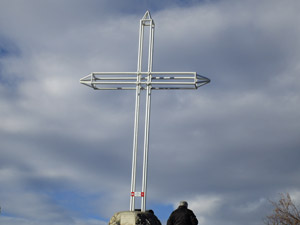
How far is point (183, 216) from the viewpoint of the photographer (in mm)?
13242

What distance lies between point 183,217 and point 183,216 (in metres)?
0.03

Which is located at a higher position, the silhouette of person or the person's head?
the person's head

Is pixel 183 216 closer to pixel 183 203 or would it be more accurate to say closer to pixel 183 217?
pixel 183 217

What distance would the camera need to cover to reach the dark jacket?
1321cm

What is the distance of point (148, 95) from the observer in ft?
56.3

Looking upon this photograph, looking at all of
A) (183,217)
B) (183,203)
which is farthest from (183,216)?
(183,203)

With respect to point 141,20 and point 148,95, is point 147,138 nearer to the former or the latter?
point 148,95

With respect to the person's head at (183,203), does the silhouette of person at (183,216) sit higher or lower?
lower

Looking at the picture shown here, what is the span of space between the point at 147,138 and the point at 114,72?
10.8 feet

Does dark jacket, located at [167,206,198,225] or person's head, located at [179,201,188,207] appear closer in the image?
dark jacket, located at [167,206,198,225]

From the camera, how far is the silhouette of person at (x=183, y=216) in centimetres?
1322

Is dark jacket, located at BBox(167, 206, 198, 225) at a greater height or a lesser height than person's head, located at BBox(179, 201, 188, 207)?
lesser

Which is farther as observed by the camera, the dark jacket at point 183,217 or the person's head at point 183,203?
the person's head at point 183,203

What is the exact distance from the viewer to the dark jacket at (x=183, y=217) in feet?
43.3
